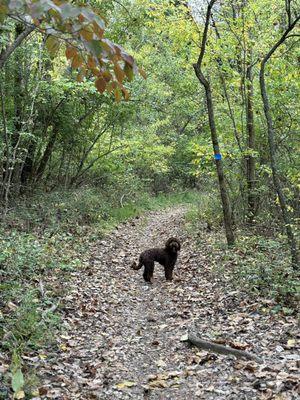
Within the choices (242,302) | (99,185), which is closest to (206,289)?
(242,302)

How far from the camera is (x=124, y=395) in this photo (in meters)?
4.75

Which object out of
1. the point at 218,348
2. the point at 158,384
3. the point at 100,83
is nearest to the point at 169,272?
the point at 218,348

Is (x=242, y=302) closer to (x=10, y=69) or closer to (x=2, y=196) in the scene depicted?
(x=2, y=196)

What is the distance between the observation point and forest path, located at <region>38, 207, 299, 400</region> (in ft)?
15.6

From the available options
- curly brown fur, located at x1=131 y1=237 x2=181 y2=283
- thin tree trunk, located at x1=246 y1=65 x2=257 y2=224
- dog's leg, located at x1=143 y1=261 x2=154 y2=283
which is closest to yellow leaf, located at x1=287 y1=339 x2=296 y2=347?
curly brown fur, located at x1=131 y1=237 x2=181 y2=283

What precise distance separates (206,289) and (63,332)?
11.0ft

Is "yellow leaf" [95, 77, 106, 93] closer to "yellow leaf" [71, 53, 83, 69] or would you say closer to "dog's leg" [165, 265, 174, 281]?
"yellow leaf" [71, 53, 83, 69]

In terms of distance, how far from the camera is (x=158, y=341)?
20.6 ft

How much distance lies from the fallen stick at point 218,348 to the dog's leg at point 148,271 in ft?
10.5

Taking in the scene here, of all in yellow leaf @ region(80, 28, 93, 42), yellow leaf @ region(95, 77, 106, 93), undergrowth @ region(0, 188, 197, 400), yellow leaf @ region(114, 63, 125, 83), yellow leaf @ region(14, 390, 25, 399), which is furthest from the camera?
undergrowth @ region(0, 188, 197, 400)

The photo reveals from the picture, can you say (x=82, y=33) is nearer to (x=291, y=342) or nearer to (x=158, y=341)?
(x=291, y=342)

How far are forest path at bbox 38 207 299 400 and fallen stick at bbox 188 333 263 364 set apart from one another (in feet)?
0.32

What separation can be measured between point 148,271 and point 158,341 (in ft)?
10.2

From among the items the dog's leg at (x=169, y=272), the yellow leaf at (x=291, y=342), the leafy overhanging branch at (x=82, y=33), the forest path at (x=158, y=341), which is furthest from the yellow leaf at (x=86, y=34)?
the dog's leg at (x=169, y=272)
